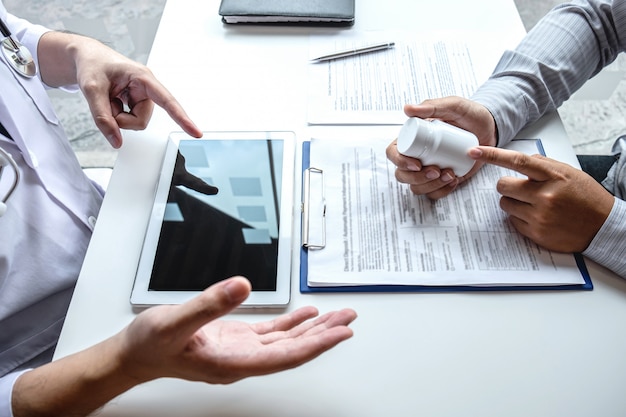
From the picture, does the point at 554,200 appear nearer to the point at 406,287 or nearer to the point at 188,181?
the point at 406,287

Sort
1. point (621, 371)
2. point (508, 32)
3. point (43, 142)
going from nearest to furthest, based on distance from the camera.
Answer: point (621, 371) < point (43, 142) < point (508, 32)

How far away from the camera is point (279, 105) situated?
837mm

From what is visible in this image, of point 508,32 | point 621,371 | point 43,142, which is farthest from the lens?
point 508,32

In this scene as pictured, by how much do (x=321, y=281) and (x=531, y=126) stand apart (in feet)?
1.59

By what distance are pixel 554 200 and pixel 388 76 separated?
384 mm

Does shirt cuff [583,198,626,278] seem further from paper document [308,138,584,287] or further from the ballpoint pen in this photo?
the ballpoint pen

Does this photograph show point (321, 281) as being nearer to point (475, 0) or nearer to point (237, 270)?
point (237, 270)

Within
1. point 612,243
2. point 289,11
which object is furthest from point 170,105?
point 612,243

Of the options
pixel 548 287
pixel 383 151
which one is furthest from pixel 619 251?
pixel 383 151

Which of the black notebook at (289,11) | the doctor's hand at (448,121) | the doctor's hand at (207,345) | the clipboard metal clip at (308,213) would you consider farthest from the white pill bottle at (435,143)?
the black notebook at (289,11)

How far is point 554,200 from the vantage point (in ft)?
2.12

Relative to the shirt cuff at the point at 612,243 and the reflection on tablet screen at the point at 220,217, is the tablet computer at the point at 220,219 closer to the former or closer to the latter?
the reflection on tablet screen at the point at 220,217

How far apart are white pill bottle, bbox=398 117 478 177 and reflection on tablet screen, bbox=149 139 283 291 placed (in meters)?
0.21

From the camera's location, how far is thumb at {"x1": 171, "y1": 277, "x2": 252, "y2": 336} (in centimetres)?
44
